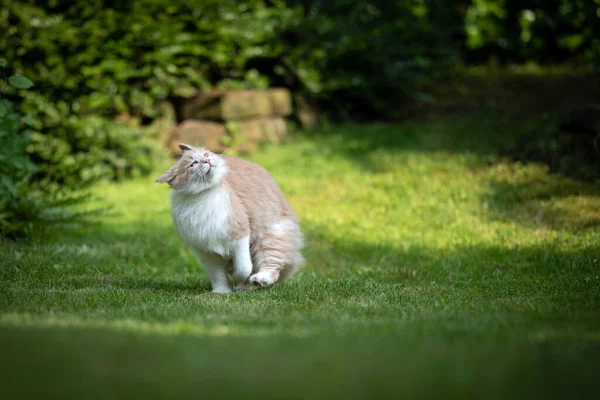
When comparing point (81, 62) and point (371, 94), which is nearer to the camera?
point (81, 62)

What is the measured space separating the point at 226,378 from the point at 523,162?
693 cm

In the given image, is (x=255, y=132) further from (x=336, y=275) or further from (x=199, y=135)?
(x=336, y=275)

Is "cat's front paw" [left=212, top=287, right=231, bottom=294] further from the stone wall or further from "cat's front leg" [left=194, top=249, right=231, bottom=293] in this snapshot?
the stone wall

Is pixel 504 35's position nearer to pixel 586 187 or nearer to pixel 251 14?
pixel 251 14

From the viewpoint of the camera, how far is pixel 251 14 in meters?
11.2

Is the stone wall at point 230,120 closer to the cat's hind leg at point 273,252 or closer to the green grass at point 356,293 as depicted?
the green grass at point 356,293

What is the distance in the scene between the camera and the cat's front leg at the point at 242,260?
199 inches

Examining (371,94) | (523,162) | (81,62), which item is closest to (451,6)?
(371,94)

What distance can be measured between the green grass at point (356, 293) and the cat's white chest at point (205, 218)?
405 millimetres

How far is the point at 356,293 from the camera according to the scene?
5047mm

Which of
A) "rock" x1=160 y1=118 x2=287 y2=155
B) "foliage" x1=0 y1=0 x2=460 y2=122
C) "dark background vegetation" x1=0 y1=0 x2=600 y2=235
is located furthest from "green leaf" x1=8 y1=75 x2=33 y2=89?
"rock" x1=160 y1=118 x2=287 y2=155

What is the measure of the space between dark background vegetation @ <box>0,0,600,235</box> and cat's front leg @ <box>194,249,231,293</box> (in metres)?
3.87

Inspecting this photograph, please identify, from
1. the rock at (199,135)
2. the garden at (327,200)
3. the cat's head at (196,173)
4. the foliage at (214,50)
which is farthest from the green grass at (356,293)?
the foliage at (214,50)

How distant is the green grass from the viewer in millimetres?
2758
